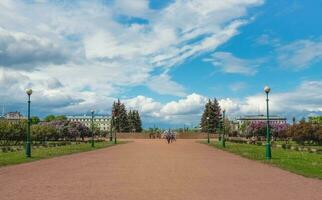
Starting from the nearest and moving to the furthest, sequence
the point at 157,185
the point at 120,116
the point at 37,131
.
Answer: the point at 157,185, the point at 37,131, the point at 120,116

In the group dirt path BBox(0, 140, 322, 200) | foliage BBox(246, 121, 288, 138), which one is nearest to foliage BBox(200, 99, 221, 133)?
foliage BBox(246, 121, 288, 138)

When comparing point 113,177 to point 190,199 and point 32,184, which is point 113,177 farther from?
point 190,199

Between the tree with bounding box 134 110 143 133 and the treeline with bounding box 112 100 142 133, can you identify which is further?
the tree with bounding box 134 110 143 133

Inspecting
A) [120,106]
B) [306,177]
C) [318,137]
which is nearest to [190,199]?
[306,177]

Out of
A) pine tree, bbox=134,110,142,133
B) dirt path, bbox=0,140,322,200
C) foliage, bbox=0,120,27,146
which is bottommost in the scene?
dirt path, bbox=0,140,322,200

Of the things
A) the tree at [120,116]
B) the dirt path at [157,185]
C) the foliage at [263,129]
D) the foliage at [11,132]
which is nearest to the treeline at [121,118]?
the tree at [120,116]

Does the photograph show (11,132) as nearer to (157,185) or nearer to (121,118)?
(157,185)

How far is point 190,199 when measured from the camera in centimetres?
1092

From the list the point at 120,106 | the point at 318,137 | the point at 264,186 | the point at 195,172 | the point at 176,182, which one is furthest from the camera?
the point at 120,106

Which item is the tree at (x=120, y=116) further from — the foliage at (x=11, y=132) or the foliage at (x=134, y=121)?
the foliage at (x=11, y=132)

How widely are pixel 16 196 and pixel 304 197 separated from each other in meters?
6.79

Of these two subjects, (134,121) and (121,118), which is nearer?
(121,118)

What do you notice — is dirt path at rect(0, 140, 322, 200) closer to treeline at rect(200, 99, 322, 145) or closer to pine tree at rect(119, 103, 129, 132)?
treeline at rect(200, 99, 322, 145)

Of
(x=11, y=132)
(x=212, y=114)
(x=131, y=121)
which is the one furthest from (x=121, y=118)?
(x=11, y=132)
